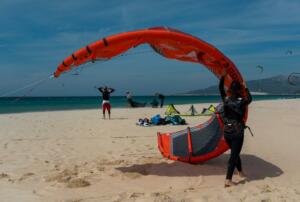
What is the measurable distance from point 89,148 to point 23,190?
13.5ft

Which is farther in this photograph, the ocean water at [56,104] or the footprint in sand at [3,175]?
the ocean water at [56,104]

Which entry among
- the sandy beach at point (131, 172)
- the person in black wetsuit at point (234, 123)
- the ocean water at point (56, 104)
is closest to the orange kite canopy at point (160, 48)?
the person in black wetsuit at point (234, 123)

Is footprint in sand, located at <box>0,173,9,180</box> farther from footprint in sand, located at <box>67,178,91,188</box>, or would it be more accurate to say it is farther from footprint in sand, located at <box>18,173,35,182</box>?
footprint in sand, located at <box>67,178,91,188</box>

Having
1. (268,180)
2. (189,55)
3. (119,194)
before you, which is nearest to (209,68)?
(189,55)

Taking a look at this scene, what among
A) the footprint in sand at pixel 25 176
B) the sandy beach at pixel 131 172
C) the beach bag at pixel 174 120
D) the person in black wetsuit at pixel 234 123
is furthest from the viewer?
the beach bag at pixel 174 120

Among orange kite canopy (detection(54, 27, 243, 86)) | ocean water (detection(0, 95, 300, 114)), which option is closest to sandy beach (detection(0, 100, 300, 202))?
ocean water (detection(0, 95, 300, 114))

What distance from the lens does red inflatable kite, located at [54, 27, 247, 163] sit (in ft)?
22.4

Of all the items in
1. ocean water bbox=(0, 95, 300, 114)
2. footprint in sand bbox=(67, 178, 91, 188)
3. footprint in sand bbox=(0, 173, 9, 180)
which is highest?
ocean water bbox=(0, 95, 300, 114)

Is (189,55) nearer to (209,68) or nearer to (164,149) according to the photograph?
(209,68)

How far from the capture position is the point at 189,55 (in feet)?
26.2

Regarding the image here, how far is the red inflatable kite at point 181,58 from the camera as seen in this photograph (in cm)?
683

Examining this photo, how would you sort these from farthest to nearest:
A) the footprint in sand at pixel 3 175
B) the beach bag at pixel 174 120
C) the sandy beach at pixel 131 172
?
1. the beach bag at pixel 174 120
2. the footprint in sand at pixel 3 175
3. the sandy beach at pixel 131 172

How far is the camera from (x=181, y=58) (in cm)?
833

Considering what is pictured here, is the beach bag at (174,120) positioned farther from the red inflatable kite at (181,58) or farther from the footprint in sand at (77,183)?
the footprint in sand at (77,183)
